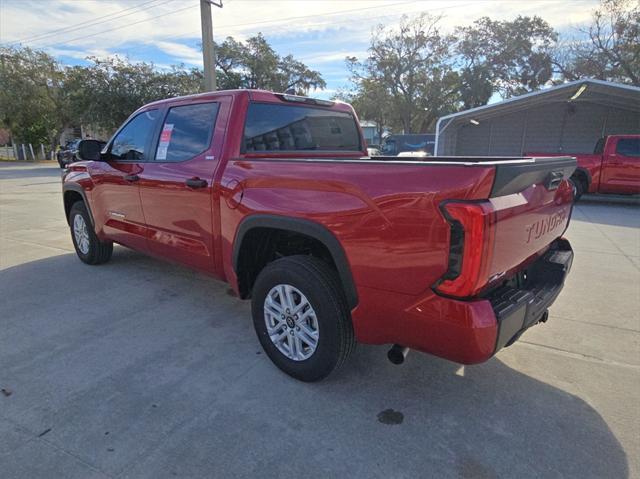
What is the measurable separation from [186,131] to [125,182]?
103 centimetres

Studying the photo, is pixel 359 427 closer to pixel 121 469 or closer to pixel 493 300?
pixel 493 300

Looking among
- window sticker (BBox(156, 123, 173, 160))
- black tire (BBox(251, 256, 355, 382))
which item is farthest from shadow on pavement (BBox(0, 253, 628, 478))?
window sticker (BBox(156, 123, 173, 160))

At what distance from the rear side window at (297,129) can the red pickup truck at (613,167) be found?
8.55m

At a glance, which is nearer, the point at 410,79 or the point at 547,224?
the point at 547,224

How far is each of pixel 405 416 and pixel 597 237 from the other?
6403mm

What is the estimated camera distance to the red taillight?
1782 millimetres

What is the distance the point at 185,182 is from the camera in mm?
3281

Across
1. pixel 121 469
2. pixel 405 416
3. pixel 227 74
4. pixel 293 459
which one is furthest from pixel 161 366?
pixel 227 74

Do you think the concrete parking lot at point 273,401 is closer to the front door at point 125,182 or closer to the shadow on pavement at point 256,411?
the shadow on pavement at point 256,411

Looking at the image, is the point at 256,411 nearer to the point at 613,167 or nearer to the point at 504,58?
the point at 613,167

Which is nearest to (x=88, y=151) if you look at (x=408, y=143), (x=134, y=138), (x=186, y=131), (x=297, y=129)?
(x=134, y=138)

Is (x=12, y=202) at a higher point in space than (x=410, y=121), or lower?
lower

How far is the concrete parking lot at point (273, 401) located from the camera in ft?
6.70

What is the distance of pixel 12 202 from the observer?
10.8 metres
